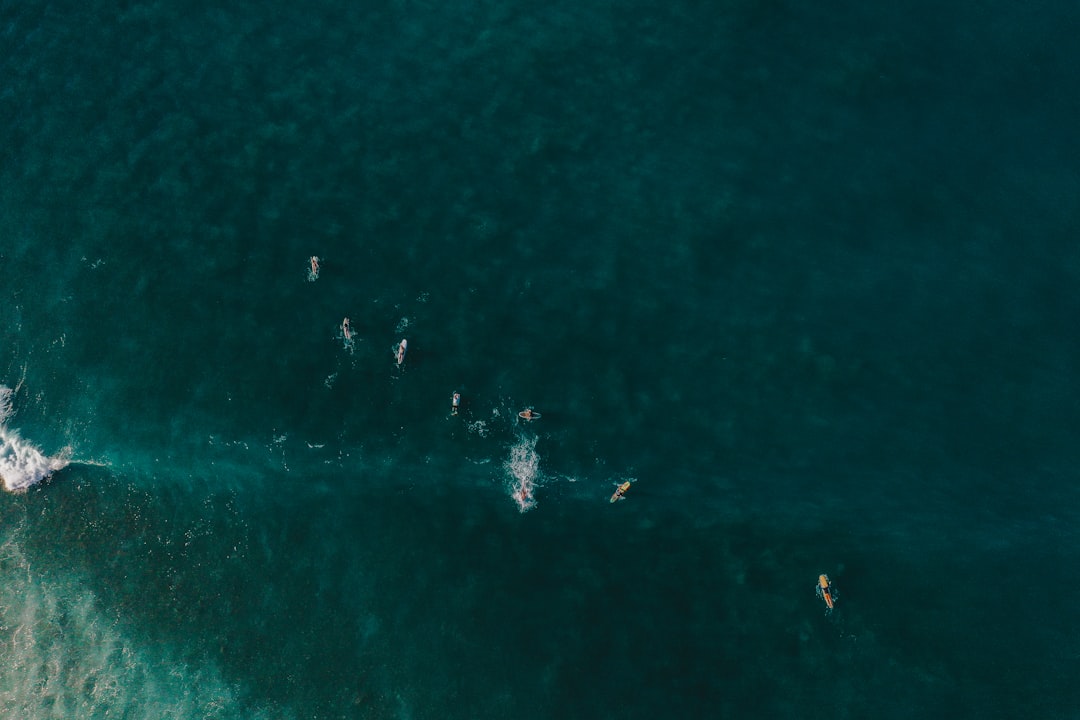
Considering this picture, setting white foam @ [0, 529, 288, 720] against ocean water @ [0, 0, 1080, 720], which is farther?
ocean water @ [0, 0, 1080, 720]

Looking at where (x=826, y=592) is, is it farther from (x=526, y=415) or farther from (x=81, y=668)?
(x=81, y=668)

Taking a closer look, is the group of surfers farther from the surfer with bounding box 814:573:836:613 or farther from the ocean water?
the ocean water

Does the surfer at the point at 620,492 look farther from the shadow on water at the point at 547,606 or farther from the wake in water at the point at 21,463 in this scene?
the wake in water at the point at 21,463

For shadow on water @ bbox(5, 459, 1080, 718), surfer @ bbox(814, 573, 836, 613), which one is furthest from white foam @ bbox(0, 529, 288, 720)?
surfer @ bbox(814, 573, 836, 613)

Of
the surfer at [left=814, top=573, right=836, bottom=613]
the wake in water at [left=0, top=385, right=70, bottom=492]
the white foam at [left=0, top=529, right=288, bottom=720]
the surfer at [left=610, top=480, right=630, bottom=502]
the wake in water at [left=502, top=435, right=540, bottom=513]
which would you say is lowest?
the surfer at [left=814, top=573, right=836, bottom=613]

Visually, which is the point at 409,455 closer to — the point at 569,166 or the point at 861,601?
the point at 569,166

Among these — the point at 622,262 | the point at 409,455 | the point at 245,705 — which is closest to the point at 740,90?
the point at 622,262
